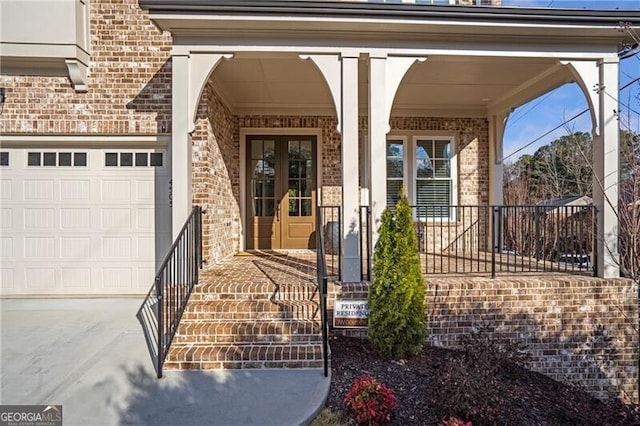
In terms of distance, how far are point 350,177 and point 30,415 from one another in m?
3.74

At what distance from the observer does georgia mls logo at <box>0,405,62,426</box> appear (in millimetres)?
2967

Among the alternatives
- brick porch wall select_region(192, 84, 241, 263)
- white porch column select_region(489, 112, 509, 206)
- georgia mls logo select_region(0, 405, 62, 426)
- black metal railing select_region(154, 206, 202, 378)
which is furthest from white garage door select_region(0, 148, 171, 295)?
white porch column select_region(489, 112, 509, 206)

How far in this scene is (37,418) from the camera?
2994 millimetres

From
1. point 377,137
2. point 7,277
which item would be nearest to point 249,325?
point 377,137

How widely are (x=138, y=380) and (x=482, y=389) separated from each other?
9.72 ft

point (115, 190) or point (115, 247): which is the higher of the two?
point (115, 190)

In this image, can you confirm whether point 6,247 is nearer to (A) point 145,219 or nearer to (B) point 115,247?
(B) point 115,247

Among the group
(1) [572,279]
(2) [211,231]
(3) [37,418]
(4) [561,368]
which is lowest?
(4) [561,368]

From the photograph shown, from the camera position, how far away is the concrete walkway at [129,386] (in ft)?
9.70

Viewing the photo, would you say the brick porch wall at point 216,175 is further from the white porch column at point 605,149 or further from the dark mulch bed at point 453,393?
the white porch column at point 605,149

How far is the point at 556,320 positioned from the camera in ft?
15.4

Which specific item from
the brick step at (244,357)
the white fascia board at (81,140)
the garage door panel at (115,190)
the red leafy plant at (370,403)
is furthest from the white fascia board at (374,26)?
the red leafy plant at (370,403)

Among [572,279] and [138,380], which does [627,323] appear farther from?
[138,380]

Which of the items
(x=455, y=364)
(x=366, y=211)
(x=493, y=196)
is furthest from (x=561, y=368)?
(x=493, y=196)
